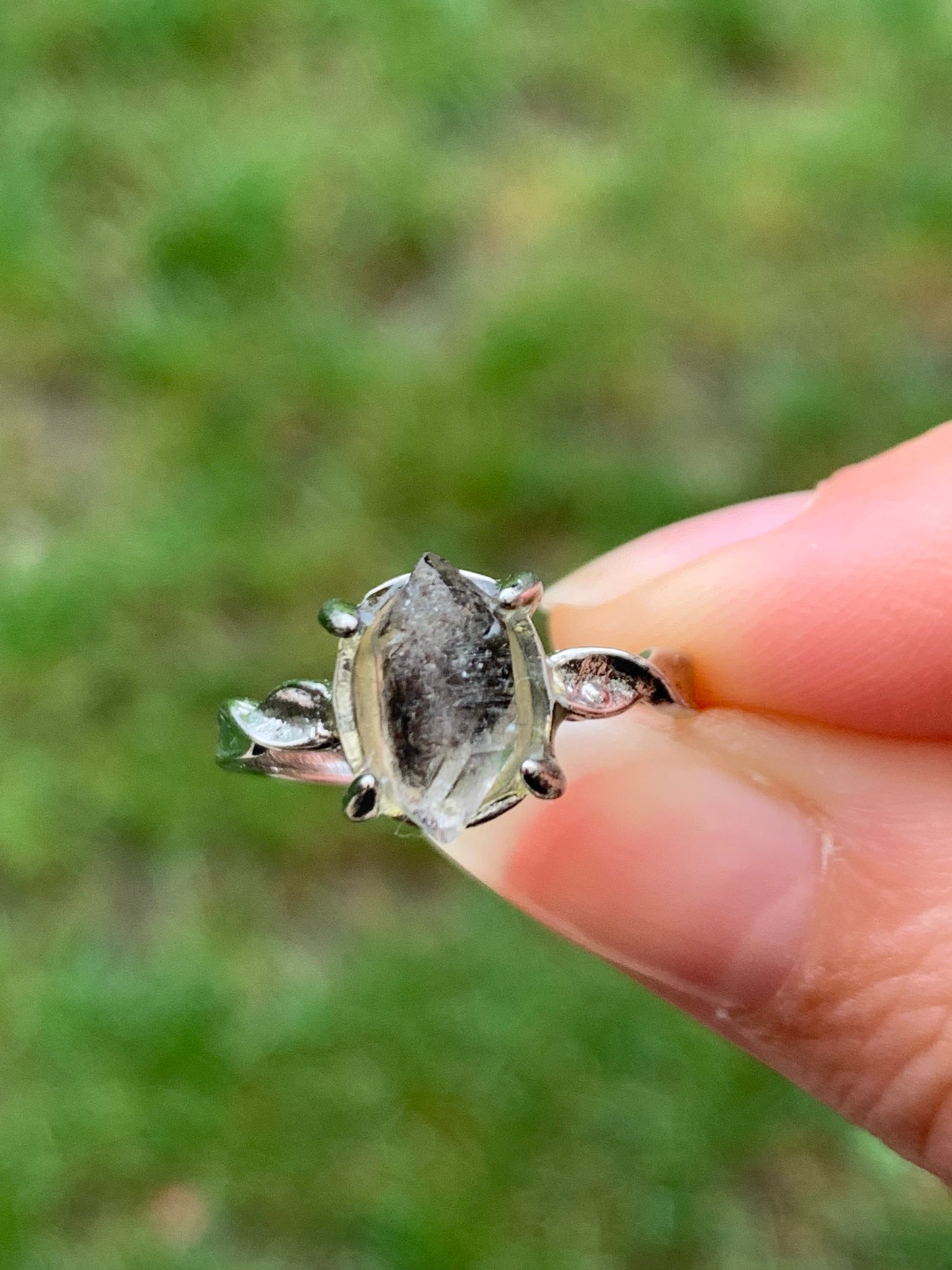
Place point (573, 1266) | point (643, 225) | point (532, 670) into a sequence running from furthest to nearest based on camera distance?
point (643, 225) → point (573, 1266) → point (532, 670)

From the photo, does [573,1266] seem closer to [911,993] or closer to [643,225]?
[911,993]

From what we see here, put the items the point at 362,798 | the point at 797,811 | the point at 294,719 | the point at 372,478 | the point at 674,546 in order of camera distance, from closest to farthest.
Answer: the point at 362,798, the point at 294,719, the point at 797,811, the point at 674,546, the point at 372,478

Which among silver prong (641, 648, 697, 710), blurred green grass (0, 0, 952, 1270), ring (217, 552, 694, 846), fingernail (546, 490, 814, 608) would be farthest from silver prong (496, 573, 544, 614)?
blurred green grass (0, 0, 952, 1270)

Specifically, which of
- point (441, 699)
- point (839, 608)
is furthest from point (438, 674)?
point (839, 608)

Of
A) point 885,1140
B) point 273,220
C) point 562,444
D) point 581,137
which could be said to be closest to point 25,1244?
point 885,1140

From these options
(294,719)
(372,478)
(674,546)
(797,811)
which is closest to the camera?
(294,719)

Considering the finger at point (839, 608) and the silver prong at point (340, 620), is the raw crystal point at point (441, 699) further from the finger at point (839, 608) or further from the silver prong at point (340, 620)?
the finger at point (839, 608)

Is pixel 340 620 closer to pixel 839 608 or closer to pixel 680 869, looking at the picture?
pixel 680 869

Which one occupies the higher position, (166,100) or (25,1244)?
(166,100)
